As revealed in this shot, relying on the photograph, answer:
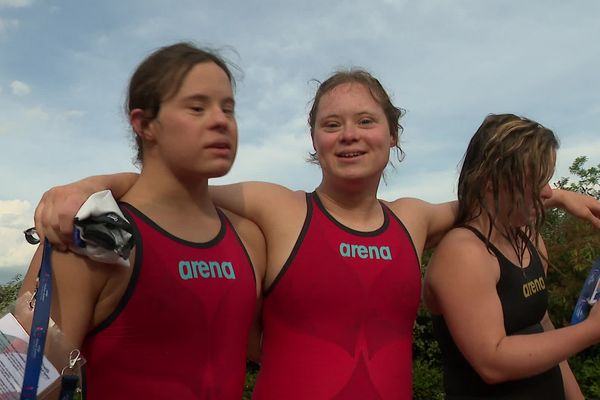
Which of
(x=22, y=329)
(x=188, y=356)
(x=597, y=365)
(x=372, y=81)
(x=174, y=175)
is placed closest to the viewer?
(x=22, y=329)

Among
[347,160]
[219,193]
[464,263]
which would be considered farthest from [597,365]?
[219,193]

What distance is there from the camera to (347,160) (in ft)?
9.29

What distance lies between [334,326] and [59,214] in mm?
1350

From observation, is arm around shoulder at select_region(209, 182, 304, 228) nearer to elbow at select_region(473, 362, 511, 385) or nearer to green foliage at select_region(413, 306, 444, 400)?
elbow at select_region(473, 362, 511, 385)

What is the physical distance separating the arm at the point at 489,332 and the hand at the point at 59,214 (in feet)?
5.41

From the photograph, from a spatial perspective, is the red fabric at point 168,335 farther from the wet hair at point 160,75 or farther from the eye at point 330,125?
the eye at point 330,125

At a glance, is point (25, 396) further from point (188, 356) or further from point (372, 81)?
point (372, 81)

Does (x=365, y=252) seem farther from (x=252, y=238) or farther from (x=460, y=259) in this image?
(x=252, y=238)

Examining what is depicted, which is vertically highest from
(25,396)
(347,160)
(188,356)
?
(347,160)

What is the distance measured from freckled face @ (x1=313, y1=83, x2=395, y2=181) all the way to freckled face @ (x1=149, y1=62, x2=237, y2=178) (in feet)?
2.43

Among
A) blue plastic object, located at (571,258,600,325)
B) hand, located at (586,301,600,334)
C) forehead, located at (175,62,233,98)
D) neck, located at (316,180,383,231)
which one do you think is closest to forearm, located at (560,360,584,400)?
blue plastic object, located at (571,258,600,325)

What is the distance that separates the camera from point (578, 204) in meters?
3.46

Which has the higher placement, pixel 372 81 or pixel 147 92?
pixel 372 81

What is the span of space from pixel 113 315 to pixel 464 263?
1558mm
